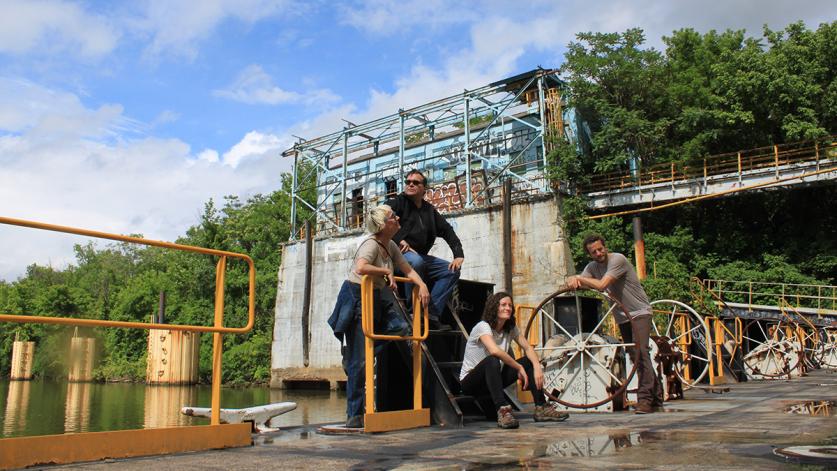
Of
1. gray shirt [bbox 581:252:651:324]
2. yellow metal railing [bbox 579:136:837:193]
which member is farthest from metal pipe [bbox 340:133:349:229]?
gray shirt [bbox 581:252:651:324]

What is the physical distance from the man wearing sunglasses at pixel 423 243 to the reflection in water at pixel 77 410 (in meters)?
5.70

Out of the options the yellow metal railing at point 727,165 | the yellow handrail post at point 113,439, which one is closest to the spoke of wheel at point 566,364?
the yellow handrail post at point 113,439

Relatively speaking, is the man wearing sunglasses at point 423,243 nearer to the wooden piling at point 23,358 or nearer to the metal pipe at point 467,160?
the wooden piling at point 23,358

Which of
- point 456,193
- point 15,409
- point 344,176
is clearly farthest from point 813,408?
point 344,176

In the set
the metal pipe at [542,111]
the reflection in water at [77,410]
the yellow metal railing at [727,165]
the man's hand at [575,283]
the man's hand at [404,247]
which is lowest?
the reflection in water at [77,410]

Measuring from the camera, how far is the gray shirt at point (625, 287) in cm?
648

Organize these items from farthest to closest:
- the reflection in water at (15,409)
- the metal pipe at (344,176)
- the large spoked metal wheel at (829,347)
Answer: the metal pipe at (344,176)
the large spoked metal wheel at (829,347)
the reflection in water at (15,409)

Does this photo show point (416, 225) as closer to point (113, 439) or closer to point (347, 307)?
point (347, 307)

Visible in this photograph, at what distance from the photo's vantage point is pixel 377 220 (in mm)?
5309

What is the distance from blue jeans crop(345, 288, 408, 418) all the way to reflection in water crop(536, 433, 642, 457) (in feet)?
5.69

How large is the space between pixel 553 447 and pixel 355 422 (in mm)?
1825

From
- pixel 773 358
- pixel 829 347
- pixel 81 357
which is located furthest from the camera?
pixel 829 347

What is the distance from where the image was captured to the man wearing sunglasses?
6.05 m

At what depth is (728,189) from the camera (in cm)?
2500
